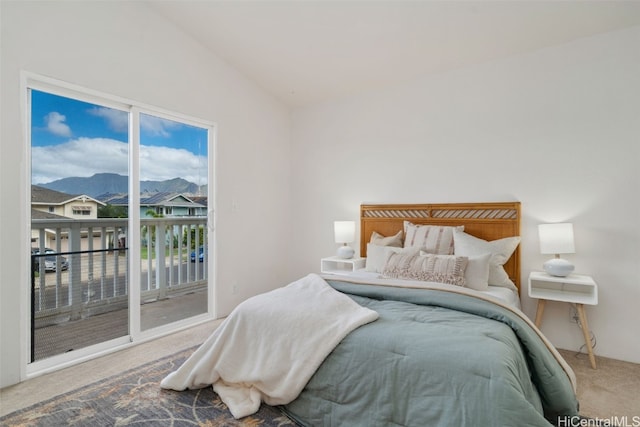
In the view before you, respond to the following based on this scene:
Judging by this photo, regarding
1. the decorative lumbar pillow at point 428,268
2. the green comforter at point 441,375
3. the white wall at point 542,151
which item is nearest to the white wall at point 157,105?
the white wall at point 542,151

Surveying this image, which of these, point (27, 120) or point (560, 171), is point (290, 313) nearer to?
point (27, 120)

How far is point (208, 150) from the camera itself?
3.66 metres

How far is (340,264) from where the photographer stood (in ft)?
13.7

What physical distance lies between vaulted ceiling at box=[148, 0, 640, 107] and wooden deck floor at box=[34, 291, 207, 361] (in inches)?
108

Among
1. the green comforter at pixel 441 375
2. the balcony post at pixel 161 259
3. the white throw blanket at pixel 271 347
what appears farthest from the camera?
the balcony post at pixel 161 259

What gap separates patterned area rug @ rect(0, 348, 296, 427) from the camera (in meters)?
1.79

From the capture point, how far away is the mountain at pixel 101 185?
103 inches

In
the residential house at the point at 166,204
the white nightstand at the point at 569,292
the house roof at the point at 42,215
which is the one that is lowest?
the white nightstand at the point at 569,292

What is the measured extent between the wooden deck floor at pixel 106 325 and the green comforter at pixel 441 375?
1931 millimetres

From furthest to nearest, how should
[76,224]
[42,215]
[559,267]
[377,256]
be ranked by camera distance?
1. [377,256]
2. [76,224]
3. [559,267]
4. [42,215]

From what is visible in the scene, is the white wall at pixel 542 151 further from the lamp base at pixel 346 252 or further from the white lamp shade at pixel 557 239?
the lamp base at pixel 346 252

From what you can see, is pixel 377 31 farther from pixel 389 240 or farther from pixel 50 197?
pixel 50 197

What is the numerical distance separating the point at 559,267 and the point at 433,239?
983mm

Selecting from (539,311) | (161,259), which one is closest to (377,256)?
(539,311)
